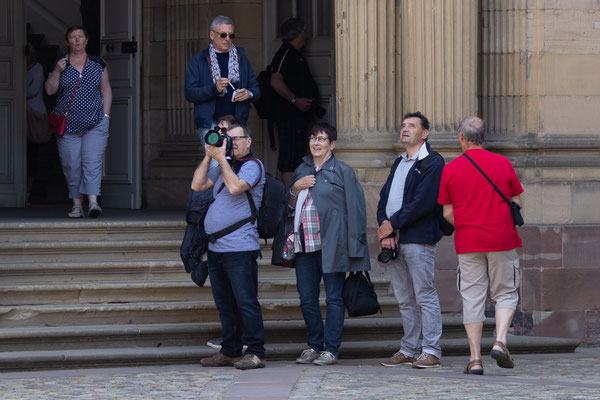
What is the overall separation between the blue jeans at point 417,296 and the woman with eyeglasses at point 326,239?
27 centimetres

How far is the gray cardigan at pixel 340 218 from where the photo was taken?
968 cm

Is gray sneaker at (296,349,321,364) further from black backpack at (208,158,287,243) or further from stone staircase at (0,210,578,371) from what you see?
black backpack at (208,158,287,243)

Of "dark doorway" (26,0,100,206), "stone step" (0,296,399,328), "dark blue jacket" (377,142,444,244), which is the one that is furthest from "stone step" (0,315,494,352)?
"dark doorway" (26,0,100,206)

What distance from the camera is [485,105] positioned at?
11938mm

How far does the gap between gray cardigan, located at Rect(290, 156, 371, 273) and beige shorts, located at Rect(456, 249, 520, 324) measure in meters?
0.79

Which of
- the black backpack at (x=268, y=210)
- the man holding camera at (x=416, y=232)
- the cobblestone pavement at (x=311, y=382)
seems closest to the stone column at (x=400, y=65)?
the man holding camera at (x=416, y=232)

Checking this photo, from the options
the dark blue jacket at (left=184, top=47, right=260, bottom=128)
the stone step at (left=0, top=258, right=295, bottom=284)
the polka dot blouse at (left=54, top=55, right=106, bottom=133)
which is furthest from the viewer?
the polka dot blouse at (left=54, top=55, right=106, bottom=133)

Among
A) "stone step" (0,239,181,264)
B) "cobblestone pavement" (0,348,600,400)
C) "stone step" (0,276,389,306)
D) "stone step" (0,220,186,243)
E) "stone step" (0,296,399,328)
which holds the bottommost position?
"cobblestone pavement" (0,348,600,400)

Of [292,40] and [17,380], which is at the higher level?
[292,40]

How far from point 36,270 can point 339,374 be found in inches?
117

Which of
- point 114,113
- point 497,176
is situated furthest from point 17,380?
point 114,113

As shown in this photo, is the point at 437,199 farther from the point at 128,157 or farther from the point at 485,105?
the point at 128,157

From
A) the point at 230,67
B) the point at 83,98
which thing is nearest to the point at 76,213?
the point at 83,98

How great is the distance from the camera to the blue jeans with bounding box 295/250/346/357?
9.73 m
